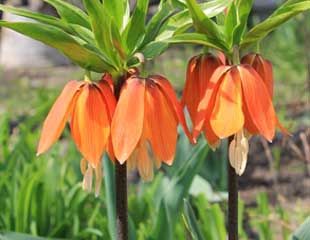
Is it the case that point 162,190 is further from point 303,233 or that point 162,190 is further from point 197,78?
point 197,78

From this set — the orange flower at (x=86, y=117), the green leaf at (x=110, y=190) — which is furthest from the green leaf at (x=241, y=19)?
the green leaf at (x=110, y=190)

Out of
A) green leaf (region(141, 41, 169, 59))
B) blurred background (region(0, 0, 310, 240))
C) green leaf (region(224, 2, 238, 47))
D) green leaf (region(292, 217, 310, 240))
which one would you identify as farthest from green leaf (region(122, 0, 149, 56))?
green leaf (region(292, 217, 310, 240))

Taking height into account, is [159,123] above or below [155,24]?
below

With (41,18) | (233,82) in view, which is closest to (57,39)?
(41,18)

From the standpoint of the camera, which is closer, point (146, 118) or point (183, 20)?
point (146, 118)

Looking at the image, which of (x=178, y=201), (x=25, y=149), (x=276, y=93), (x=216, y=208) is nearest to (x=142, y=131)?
(x=178, y=201)

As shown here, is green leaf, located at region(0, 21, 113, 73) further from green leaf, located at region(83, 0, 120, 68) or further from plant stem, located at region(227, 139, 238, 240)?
plant stem, located at region(227, 139, 238, 240)
